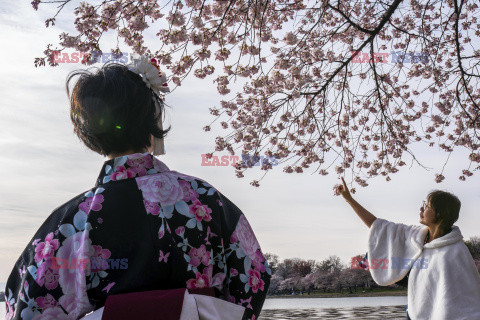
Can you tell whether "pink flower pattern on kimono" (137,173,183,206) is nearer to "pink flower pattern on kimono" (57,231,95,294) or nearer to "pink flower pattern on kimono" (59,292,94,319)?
"pink flower pattern on kimono" (57,231,95,294)

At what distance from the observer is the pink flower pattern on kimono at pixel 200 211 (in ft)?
4.74

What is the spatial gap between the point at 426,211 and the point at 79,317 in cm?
277

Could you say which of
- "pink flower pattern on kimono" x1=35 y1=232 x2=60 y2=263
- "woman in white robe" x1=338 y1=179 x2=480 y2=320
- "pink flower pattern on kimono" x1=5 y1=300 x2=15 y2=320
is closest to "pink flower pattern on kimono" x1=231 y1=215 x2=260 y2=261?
"pink flower pattern on kimono" x1=35 y1=232 x2=60 y2=263

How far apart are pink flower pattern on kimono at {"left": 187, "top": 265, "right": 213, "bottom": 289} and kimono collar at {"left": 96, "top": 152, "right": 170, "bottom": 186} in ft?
1.04

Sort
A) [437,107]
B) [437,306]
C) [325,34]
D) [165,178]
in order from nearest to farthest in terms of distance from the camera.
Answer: [165,178], [437,306], [325,34], [437,107]

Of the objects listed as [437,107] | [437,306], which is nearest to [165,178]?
[437,306]

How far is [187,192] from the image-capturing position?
1471 millimetres

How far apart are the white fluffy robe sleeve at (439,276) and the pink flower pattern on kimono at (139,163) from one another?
2535mm

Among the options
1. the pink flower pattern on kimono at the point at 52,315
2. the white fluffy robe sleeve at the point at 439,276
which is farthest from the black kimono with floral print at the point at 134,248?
the white fluffy robe sleeve at the point at 439,276

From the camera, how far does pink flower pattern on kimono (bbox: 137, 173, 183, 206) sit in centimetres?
142

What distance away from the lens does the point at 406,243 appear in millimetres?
3613

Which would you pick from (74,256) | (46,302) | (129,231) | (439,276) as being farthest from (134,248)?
(439,276)

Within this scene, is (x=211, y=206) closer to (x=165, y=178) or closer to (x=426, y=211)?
(x=165, y=178)

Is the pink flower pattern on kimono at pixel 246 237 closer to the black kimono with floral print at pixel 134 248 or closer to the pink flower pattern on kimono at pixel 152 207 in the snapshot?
the black kimono with floral print at pixel 134 248
